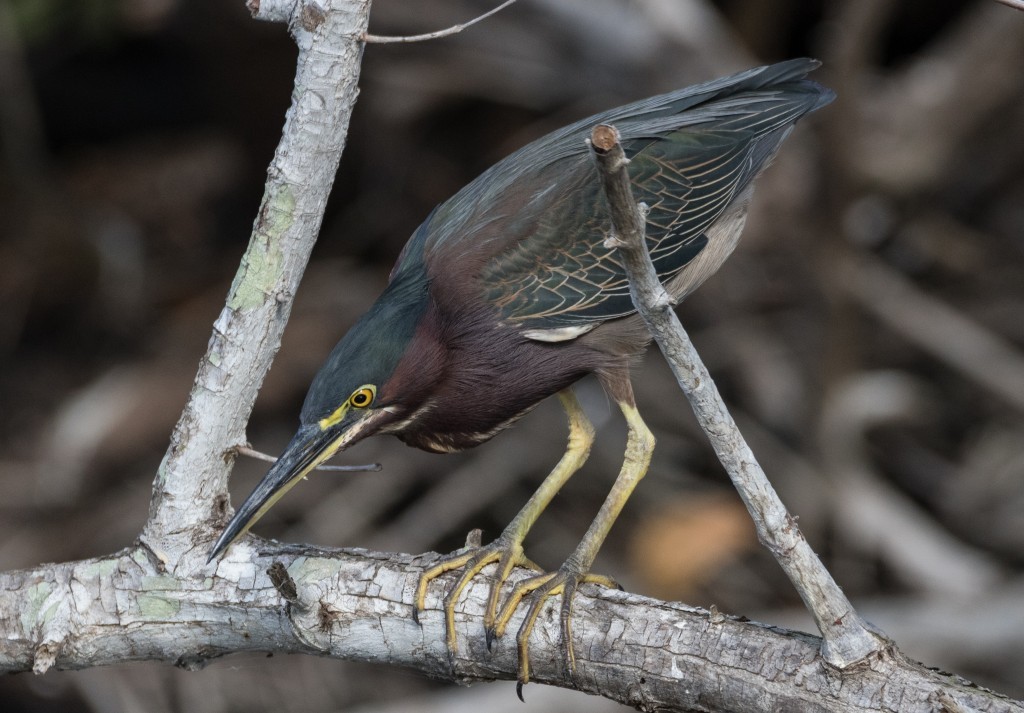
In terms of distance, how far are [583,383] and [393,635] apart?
3399 mm

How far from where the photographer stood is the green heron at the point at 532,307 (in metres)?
2.70

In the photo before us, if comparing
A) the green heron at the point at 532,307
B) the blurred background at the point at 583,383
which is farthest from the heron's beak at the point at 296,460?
the blurred background at the point at 583,383

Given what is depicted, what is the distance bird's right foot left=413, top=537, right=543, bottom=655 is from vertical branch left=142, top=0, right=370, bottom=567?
0.54 meters

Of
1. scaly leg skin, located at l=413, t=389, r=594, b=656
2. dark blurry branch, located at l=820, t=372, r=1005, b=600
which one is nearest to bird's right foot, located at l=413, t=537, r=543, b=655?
scaly leg skin, located at l=413, t=389, r=594, b=656

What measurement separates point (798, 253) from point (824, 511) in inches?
51.1

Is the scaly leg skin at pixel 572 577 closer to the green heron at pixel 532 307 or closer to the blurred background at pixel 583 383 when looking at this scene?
the green heron at pixel 532 307

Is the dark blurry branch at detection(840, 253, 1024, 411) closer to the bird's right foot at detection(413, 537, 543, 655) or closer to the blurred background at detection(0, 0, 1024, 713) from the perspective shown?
the blurred background at detection(0, 0, 1024, 713)

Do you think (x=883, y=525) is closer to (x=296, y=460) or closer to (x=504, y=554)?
(x=504, y=554)

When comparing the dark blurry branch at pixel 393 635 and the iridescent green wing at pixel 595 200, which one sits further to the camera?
the iridescent green wing at pixel 595 200

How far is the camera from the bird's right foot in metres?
2.45

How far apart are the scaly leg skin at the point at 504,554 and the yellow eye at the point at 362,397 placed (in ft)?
Result: 1.41

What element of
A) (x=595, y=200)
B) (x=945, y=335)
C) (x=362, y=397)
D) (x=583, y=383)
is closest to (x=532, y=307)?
(x=595, y=200)

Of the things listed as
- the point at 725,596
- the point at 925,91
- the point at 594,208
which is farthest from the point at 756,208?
the point at 594,208

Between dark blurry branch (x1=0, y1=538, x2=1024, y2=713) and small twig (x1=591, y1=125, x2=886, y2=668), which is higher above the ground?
small twig (x1=591, y1=125, x2=886, y2=668)
